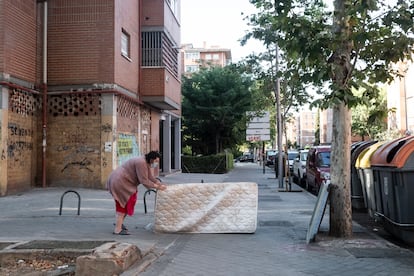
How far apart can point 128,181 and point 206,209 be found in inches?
57.1

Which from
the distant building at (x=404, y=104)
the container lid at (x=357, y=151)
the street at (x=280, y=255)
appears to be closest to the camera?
the street at (x=280, y=255)

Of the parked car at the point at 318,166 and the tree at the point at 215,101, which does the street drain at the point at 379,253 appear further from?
the tree at the point at 215,101

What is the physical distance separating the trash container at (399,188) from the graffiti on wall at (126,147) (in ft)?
36.9

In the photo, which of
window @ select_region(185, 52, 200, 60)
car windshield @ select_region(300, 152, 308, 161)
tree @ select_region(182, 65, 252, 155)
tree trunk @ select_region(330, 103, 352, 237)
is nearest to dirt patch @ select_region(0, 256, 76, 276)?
tree trunk @ select_region(330, 103, 352, 237)

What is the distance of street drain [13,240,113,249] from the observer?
7012 millimetres

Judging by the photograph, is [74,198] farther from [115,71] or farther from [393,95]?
[393,95]

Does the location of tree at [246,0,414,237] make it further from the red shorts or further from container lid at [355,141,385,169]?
the red shorts

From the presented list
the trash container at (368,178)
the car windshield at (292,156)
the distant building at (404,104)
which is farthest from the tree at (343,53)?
the distant building at (404,104)

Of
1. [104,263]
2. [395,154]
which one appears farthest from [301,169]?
[104,263]

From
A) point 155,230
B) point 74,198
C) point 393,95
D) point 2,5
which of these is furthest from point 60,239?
point 393,95

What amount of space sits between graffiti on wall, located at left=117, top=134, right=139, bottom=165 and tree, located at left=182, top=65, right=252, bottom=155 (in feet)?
50.2

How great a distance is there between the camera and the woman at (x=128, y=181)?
329 inches

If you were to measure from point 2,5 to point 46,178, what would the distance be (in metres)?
5.96

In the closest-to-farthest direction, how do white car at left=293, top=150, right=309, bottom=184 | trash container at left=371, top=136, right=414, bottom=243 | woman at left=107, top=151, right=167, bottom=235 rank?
trash container at left=371, top=136, right=414, bottom=243 < woman at left=107, top=151, right=167, bottom=235 < white car at left=293, top=150, right=309, bottom=184
